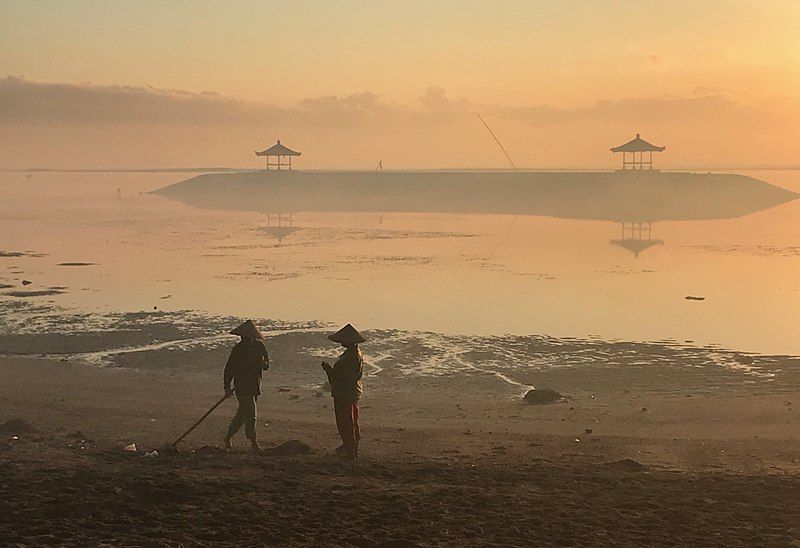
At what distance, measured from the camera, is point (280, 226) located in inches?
2667

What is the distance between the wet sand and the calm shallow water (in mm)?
6305

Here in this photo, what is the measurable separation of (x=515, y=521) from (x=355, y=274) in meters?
28.1

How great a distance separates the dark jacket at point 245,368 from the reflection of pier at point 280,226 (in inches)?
1653

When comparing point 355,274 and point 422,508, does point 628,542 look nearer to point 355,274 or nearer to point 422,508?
point 422,508

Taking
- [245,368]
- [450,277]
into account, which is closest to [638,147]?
[450,277]

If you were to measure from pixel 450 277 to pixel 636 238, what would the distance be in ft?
77.4

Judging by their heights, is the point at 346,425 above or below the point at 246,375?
below

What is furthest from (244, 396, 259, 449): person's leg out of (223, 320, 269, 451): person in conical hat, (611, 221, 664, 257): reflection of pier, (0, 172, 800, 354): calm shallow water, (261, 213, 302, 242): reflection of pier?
(261, 213, 302, 242): reflection of pier

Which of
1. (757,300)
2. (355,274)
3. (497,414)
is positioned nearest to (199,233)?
(355,274)

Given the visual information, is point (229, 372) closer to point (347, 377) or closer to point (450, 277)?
point (347, 377)

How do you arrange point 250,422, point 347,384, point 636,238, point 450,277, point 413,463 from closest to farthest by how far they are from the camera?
point 413,463, point 347,384, point 250,422, point 450,277, point 636,238

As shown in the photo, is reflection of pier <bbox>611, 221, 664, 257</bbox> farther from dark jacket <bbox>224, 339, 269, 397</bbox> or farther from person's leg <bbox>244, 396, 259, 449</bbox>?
person's leg <bbox>244, 396, 259, 449</bbox>

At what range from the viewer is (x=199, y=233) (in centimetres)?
6116

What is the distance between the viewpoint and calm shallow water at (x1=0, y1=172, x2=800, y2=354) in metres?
27.3
